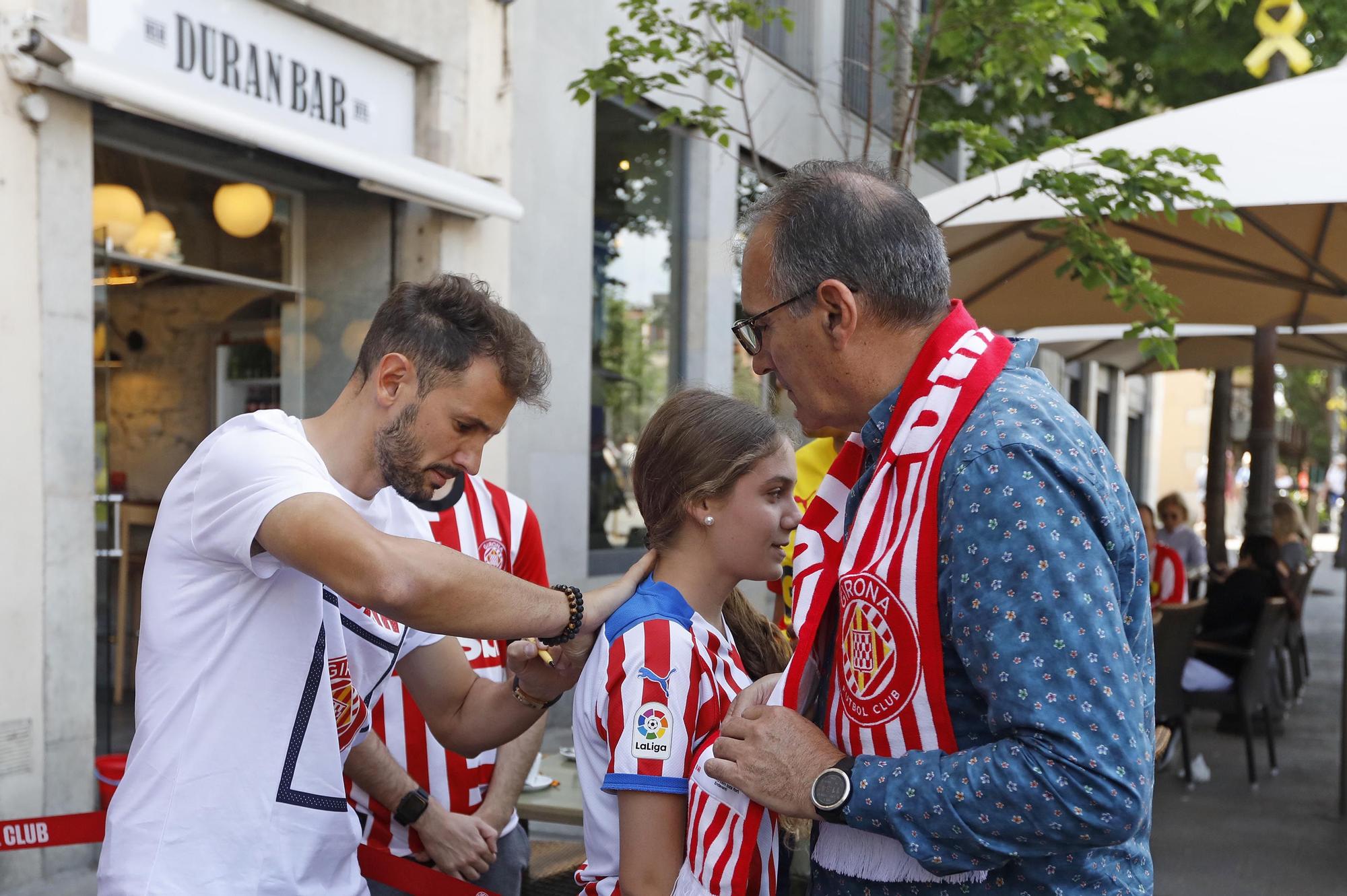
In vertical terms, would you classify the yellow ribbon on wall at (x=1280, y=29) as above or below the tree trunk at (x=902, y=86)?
above

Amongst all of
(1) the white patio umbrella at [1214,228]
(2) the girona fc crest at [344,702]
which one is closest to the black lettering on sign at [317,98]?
(1) the white patio umbrella at [1214,228]

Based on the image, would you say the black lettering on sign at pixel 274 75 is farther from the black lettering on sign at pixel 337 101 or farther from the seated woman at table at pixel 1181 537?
the seated woman at table at pixel 1181 537

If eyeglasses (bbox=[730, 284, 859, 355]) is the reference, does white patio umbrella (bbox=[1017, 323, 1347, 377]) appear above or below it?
above

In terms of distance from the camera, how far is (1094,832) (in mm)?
1373

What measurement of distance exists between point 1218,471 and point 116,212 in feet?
35.1

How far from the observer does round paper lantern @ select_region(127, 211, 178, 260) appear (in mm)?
5500

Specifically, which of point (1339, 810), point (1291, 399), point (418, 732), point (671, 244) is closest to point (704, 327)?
point (671, 244)

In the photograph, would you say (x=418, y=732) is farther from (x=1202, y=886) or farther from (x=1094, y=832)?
(x=1202, y=886)

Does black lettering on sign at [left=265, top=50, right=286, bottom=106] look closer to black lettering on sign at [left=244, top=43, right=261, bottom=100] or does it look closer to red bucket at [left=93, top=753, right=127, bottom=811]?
black lettering on sign at [left=244, top=43, right=261, bottom=100]

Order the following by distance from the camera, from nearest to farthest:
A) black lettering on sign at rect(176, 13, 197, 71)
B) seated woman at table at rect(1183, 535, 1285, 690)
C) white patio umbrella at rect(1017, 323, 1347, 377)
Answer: black lettering on sign at rect(176, 13, 197, 71), seated woman at table at rect(1183, 535, 1285, 690), white patio umbrella at rect(1017, 323, 1347, 377)

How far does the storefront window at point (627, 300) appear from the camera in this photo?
27.5ft

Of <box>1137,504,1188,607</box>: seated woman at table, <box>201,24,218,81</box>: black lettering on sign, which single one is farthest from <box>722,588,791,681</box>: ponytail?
<box>1137,504,1188,607</box>: seated woman at table

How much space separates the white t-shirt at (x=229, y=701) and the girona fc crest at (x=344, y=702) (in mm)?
74

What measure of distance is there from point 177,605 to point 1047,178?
12.9 ft
